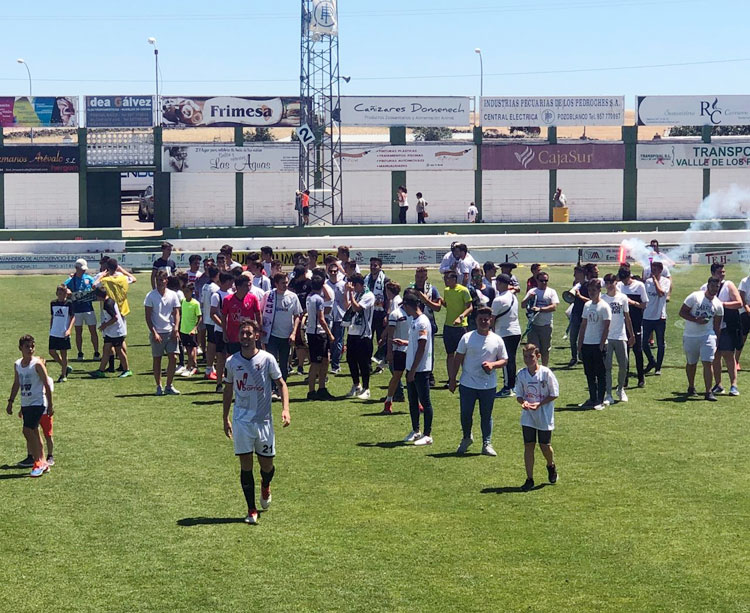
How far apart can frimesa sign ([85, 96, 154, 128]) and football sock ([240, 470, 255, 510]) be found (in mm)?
48411

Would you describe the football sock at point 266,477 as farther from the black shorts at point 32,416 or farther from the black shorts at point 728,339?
the black shorts at point 728,339

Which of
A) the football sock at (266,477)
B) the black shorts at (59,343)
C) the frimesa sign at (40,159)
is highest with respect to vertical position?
the frimesa sign at (40,159)

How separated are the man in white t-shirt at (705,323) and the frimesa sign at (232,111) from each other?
43481 mm

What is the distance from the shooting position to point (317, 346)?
1697 centimetres

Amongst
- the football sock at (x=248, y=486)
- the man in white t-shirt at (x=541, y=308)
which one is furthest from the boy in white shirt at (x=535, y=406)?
the man in white t-shirt at (x=541, y=308)

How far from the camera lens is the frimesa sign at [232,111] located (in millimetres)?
58219

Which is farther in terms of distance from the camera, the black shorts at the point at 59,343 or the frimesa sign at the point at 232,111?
the frimesa sign at the point at 232,111

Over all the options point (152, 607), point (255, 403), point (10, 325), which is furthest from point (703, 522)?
point (10, 325)

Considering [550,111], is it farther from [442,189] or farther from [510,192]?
[442,189]

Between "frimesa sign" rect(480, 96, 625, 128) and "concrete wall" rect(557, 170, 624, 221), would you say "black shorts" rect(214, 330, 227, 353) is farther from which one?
"frimesa sign" rect(480, 96, 625, 128)

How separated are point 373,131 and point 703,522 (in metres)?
99.7

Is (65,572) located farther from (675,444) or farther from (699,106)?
(699,106)

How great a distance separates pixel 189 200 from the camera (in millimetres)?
57469

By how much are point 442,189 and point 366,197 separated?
13.2 ft
